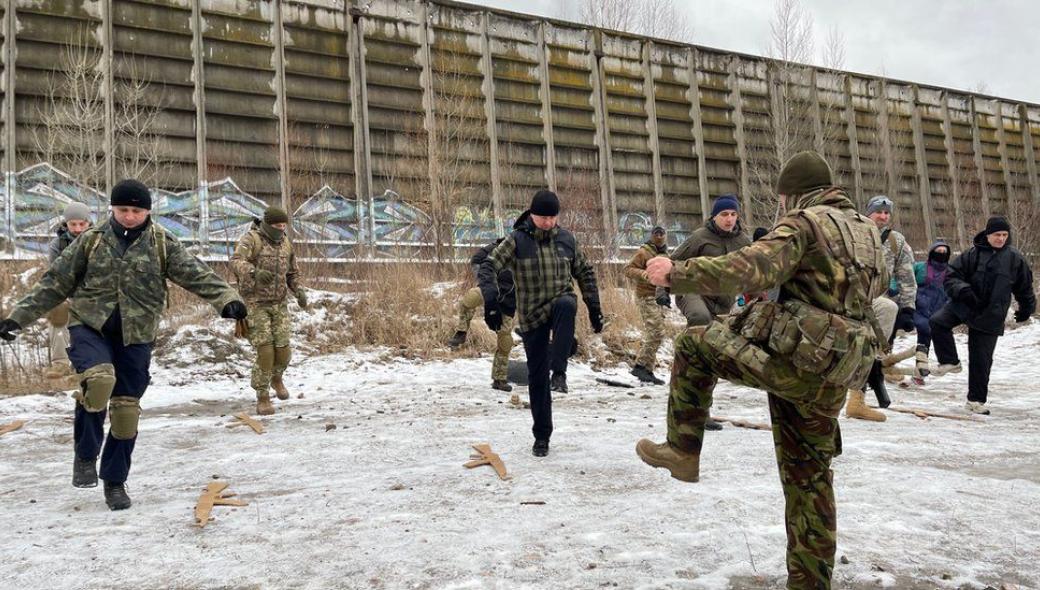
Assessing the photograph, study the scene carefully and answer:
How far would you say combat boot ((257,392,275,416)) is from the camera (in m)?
7.39

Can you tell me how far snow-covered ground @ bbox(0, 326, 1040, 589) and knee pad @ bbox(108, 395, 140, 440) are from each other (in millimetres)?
462

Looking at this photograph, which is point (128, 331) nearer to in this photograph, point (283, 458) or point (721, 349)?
point (283, 458)

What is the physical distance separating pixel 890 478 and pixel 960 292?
3.46 meters

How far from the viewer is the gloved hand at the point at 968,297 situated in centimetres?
687

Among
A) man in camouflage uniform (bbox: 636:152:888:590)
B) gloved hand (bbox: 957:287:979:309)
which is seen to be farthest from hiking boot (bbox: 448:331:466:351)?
man in camouflage uniform (bbox: 636:152:888:590)

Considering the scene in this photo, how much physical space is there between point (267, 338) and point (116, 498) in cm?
363

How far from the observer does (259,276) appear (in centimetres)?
758

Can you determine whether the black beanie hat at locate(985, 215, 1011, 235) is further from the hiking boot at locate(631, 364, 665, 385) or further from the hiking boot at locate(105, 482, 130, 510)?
the hiking boot at locate(105, 482, 130, 510)

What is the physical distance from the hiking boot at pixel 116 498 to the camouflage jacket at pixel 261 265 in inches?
147

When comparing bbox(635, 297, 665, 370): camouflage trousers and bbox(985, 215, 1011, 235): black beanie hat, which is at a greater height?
bbox(985, 215, 1011, 235): black beanie hat

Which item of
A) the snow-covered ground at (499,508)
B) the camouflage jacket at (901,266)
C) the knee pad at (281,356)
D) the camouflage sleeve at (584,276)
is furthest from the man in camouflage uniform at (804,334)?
the knee pad at (281,356)

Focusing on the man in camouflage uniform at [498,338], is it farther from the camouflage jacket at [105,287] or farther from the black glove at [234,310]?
the camouflage jacket at [105,287]

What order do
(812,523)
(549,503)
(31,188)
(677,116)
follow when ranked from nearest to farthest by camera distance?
(812,523), (549,503), (31,188), (677,116)

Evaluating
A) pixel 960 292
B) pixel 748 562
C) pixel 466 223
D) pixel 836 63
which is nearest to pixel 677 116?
pixel 836 63
